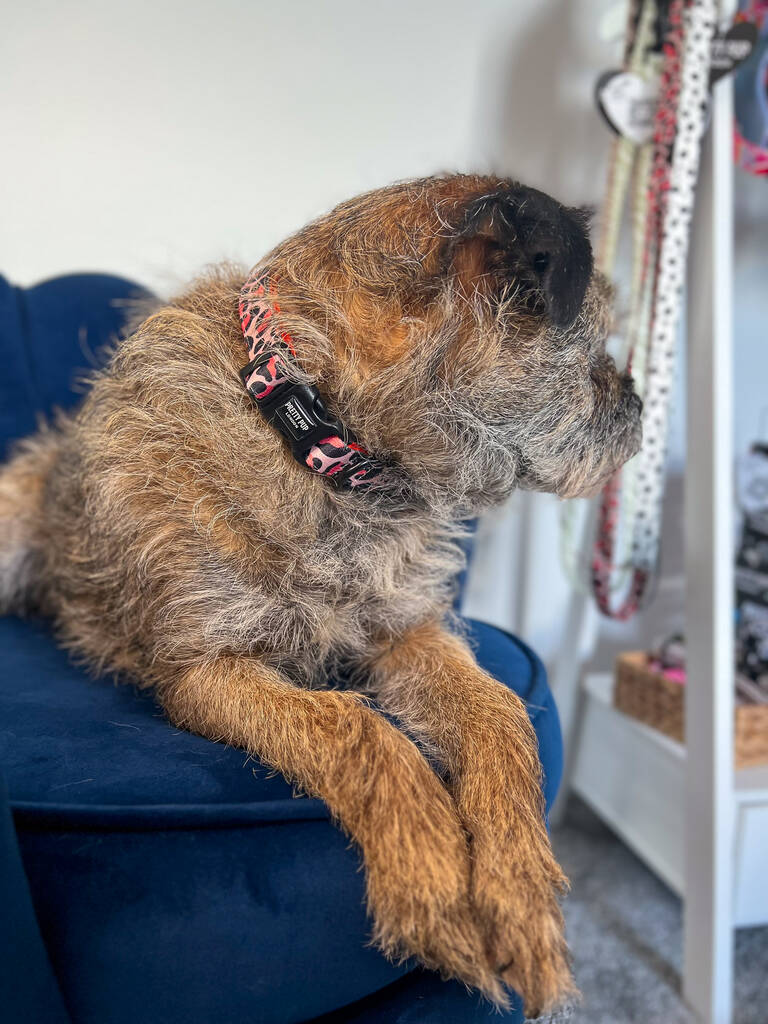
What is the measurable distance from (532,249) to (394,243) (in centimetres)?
18

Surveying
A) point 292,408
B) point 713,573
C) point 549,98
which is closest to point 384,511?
point 292,408

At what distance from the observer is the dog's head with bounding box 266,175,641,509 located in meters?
0.87

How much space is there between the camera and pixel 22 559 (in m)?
1.48

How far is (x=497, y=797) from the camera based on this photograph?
83cm

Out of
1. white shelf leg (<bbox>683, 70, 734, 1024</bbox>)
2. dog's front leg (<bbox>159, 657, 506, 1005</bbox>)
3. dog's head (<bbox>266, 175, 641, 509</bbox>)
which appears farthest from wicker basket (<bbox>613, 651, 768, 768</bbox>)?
dog's front leg (<bbox>159, 657, 506, 1005</bbox>)

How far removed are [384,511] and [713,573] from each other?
0.80m

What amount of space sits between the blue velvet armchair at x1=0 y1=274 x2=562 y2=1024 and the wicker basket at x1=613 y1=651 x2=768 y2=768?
114 cm

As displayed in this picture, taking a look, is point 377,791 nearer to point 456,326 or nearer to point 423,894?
point 423,894

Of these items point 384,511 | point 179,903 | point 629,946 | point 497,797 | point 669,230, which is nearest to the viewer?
point 179,903

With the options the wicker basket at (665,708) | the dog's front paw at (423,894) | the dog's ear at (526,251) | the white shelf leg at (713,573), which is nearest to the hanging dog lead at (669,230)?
the white shelf leg at (713,573)

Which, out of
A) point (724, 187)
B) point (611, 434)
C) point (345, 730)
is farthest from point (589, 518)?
point (345, 730)

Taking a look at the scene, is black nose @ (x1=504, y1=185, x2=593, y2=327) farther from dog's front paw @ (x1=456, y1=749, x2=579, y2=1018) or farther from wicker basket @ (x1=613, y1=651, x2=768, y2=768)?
wicker basket @ (x1=613, y1=651, x2=768, y2=768)

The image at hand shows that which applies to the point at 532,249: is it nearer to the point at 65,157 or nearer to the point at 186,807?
the point at 186,807

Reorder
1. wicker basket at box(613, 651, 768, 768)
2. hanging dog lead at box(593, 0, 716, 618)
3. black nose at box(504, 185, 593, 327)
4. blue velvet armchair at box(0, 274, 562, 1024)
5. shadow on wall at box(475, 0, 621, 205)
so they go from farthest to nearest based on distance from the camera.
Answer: shadow on wall at box(475, 0, 621, 205), wicker basket at box(613, 651, 768, 768), hanging dog lead at box(593, 0, 716, 618), black nose at box(504, 185, 593, 327), blue velvet armchair at box(0, 274, 562, 1024)
